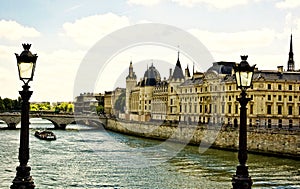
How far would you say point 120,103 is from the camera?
14138 cm

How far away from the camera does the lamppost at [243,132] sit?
9852mm

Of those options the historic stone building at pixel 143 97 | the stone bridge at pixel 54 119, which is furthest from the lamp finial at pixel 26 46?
the historic stone building at pixel 143 97

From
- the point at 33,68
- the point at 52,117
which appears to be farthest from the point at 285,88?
the point at 33,68

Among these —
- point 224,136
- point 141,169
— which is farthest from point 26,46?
point 224,136

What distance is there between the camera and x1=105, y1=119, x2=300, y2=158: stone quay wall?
1678 inches

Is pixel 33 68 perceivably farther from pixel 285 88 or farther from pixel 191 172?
pixel 285 88

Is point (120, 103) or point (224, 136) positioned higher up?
point (120, 103)

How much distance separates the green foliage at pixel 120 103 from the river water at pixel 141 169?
293 ft

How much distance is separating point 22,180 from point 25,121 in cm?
110

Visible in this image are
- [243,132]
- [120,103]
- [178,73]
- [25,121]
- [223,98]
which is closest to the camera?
[25,121]

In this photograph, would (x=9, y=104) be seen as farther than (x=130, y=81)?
Yes

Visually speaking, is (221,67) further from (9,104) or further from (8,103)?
(8,103)

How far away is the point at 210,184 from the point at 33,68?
62.6 feet

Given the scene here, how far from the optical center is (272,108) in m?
61.8
